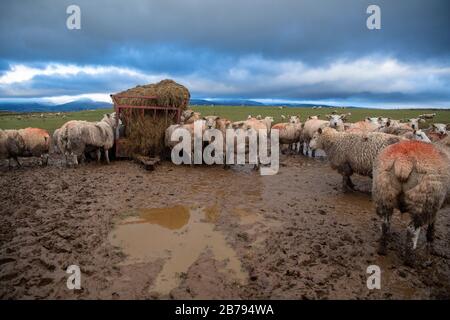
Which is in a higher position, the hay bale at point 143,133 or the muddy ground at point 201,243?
the hay bale at point 143,133

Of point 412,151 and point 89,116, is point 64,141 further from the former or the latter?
point 89,116

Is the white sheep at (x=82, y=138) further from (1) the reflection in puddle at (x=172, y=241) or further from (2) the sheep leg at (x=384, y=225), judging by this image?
(2) the sheep leg at (x=384, y=225)

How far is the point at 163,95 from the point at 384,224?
396 inches

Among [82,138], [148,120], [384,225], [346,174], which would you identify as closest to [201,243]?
[384,225]

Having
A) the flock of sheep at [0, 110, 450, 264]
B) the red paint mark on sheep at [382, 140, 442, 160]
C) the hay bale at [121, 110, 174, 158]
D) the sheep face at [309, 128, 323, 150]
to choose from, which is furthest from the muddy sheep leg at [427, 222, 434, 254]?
the hay bale at [121, 110, 174, 158]

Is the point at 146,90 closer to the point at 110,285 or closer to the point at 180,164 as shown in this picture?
the point at 180,164

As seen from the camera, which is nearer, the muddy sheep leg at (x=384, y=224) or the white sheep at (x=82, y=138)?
the muddy sheep leg at (x=384, y=224)

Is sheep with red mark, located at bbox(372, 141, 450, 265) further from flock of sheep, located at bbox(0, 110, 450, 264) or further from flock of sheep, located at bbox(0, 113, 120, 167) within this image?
flock of sheep, located at bbox(0, 113, 120, 167)

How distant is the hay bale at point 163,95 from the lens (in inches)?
503

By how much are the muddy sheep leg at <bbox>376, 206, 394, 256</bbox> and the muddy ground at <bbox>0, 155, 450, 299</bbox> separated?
0.15m

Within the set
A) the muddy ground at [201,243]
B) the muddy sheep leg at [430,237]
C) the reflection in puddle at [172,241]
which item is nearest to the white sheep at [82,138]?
the muddy ground at [201,243]

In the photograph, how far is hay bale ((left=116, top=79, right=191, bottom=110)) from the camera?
12.8m

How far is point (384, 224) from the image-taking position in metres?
5.02
